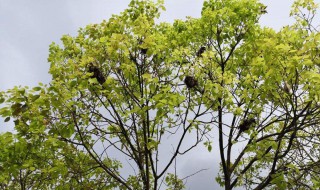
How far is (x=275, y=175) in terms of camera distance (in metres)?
9.25

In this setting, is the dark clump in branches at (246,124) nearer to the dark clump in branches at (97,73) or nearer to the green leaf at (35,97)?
the dark clump in branches at (97,73)

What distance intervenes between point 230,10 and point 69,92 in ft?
19.1

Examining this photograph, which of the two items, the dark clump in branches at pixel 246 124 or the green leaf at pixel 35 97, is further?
the dark clump in branches at pixel 246 124

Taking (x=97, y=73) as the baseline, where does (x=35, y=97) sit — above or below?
below

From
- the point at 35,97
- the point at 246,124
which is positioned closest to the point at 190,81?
the point at 246,124

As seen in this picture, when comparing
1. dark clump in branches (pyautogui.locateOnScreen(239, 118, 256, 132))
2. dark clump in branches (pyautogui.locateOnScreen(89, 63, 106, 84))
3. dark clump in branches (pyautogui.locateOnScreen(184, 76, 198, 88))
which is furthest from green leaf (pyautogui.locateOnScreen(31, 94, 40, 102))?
dark clump in branches (pyautogui.locateOnScreen(239, 118, 256, 132))

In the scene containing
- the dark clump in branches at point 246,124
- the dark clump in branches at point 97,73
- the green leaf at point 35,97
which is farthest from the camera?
the dark clump in branches at point 246,124

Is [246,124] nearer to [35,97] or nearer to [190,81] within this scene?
[190,81]

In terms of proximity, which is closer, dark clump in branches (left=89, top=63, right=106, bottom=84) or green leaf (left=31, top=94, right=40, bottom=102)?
green leaf (left=31, top=94, right=40, bottom=102)

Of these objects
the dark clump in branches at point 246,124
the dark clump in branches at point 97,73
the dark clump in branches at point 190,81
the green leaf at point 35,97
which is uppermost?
the dark clump in branches at point 97,73

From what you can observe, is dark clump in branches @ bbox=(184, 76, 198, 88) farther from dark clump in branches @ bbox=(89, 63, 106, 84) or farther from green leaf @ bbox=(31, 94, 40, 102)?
green leaf @ bbox=(31, 94, 40, 102)

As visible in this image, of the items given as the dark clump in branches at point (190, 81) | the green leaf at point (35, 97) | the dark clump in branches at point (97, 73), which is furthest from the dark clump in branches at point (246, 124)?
the green leaf at point (35, 97)

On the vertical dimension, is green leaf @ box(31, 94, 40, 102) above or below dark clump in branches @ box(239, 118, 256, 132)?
below

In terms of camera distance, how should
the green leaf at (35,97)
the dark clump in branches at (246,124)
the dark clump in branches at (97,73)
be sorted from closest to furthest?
the green leaf at (35,97)
the dark clump in branches at (97,73)
the dark clump in branches at (246,124)
